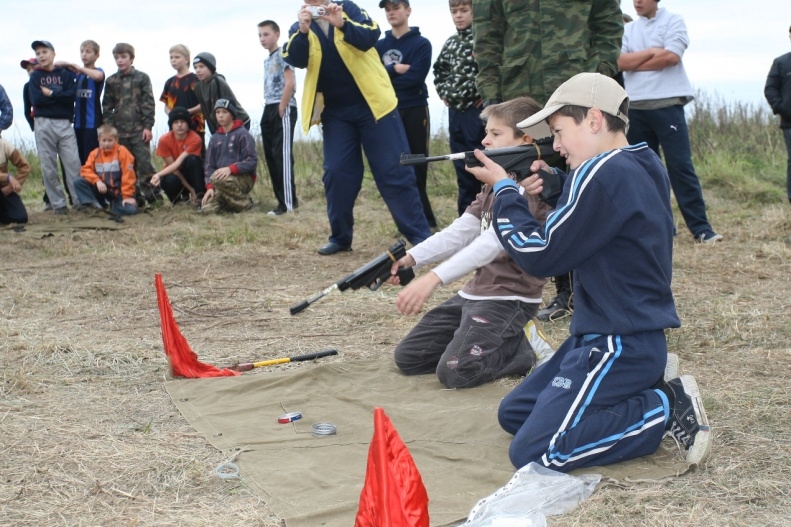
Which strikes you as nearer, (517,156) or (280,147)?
(517,156)

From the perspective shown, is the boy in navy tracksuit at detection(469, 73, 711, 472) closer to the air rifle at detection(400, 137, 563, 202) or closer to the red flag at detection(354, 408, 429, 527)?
the air rifle at detection(400, 137, 563, 202)

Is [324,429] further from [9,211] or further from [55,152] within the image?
[55,152]

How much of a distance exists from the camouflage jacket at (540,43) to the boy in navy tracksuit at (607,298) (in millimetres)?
2488

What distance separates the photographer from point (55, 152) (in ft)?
36.3

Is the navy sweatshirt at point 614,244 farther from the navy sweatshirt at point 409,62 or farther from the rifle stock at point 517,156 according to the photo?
the navy sweatshirt at point 409,62

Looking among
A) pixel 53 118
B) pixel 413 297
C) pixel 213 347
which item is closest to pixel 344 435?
pixel 413 297

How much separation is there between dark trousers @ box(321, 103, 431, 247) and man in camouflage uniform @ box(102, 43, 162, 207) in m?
4.27

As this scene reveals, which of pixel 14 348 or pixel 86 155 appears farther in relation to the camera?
pixel 86 155

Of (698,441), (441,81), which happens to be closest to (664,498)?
(698,441)

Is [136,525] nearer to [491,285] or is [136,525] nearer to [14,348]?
[491,285]

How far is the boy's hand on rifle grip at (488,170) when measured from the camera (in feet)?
12.4

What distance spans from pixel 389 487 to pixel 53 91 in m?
9.60

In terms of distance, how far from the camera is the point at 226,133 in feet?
35.4

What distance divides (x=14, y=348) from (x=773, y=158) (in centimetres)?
1049
